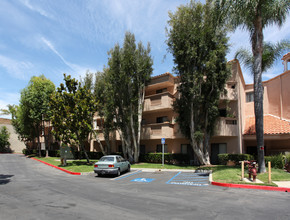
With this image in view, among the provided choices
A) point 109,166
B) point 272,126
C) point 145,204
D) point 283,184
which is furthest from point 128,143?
point 145,204

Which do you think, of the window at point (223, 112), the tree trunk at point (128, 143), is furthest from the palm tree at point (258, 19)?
the tree trunk at point (128, 143)

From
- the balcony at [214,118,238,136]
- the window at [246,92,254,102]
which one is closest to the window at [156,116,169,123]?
the balcony at [214,118,238,136]

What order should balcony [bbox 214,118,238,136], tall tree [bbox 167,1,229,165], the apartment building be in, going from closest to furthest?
1. tall tree [bbox 167,1,229,165]
2. balcony [bbox 214,118,238,136]
3. the apartment building

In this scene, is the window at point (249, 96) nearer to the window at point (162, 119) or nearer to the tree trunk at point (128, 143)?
the window at point (162, 119)

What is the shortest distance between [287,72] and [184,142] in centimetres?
1301

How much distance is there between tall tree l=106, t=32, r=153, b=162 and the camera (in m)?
23.7

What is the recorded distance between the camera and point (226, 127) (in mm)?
21391

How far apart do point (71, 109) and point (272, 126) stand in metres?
20.7

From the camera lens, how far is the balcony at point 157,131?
2392 centimetres

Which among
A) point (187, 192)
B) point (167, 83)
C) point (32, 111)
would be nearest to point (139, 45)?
point (167, 83)

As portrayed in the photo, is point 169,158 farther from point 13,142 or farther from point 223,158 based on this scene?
point 13,142

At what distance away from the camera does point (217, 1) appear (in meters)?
14.8

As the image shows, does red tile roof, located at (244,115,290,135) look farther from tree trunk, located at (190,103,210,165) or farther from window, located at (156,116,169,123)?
window, located at (156,116,169,123)

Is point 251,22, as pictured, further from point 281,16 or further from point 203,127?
point 203,127
